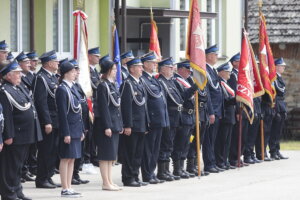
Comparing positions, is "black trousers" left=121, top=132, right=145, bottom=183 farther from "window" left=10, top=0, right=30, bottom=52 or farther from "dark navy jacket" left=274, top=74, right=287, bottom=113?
"dark navy jacket" left=274, top=74, right=287, bottom=113

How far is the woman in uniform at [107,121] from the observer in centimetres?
1581

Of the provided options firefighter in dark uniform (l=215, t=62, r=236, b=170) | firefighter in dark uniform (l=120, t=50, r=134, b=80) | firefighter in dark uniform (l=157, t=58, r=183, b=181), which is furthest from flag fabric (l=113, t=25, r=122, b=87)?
firefighter in dark uniform (l=215, t=62, r=236, b=170)

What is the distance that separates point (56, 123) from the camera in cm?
1634

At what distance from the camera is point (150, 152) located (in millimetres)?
17172

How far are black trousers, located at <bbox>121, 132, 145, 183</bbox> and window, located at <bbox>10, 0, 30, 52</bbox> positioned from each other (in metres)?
4.81

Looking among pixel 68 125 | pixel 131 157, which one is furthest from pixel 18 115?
pixel 131 157

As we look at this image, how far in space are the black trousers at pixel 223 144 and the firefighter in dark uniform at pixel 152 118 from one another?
279 centimetres

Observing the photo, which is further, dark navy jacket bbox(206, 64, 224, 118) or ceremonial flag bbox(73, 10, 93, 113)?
dark navy jacket bbox(206, 64, 224, 118)

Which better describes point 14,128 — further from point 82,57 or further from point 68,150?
point 82,57

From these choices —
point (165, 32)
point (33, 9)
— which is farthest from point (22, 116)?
point (165, 32)

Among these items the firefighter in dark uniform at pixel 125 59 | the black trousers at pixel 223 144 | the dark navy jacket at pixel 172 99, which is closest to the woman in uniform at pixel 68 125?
the dark navy jacket at pixel 172 99

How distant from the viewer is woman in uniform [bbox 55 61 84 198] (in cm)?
1496

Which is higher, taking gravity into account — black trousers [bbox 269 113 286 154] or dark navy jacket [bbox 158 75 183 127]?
dark navy jacket [bbox 158 75 183 127]

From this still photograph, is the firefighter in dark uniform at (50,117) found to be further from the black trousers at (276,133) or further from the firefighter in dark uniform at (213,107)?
the black trousers at (276,133)
